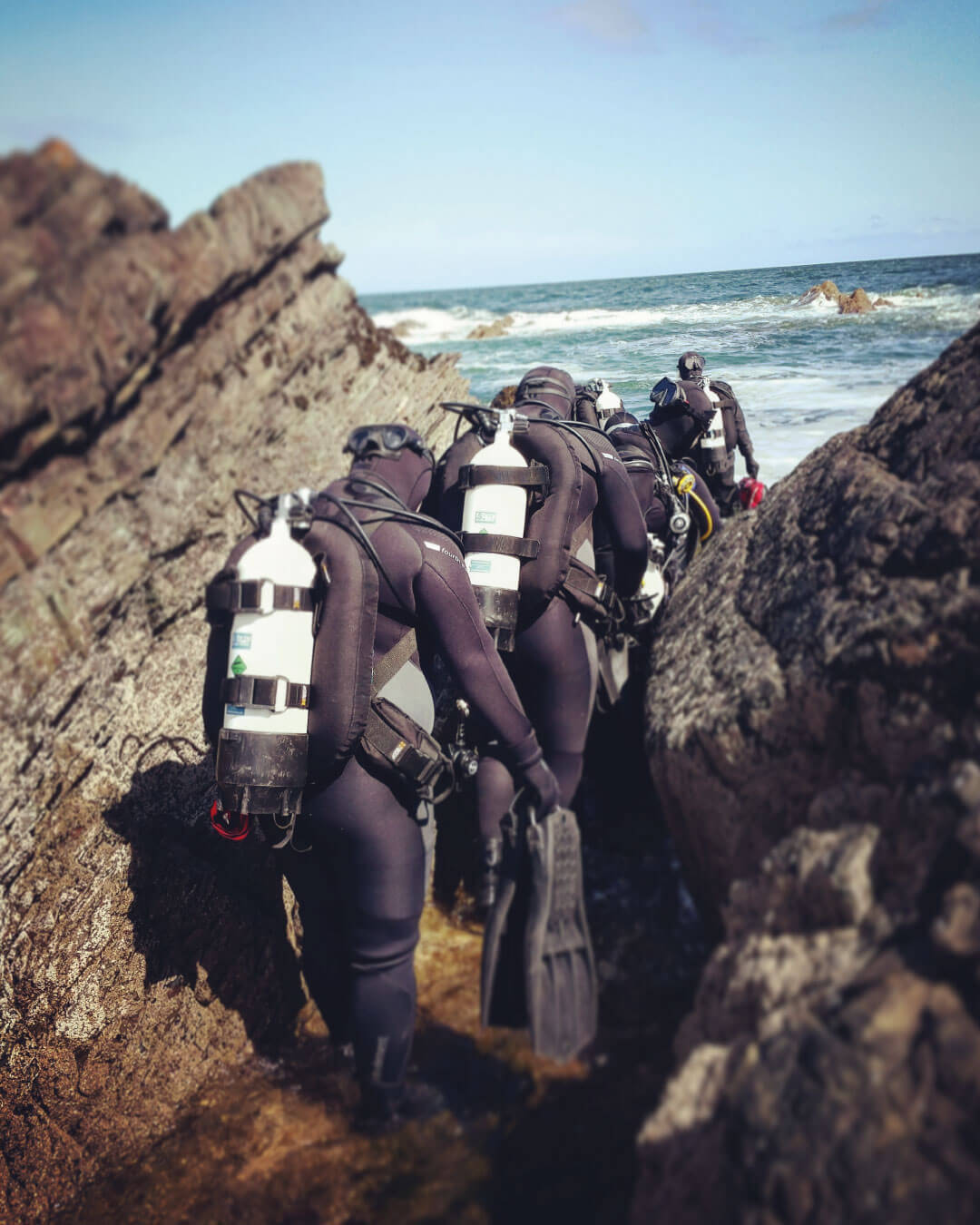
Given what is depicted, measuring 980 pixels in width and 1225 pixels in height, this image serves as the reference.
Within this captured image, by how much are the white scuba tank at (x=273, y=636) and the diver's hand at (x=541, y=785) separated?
883 millimetres

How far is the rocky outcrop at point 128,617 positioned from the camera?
211cm

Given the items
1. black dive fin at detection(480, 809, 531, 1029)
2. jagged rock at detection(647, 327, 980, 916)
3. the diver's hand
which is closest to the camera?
jagged rock at detection(647, 327, 980, 916)

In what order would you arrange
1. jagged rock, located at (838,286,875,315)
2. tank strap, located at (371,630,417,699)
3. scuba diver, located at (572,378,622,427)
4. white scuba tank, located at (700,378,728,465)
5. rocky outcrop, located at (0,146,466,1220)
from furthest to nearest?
1. white scuba tank, located at (700,378,728,465)
2. scuba diver, located at (572,378,622,427)
3. jagged rock, located at (838,286,875,315)
4. tank strap, located at (371,630,417,699)
5. rocky outcrop, located at (0,146,466,1220)

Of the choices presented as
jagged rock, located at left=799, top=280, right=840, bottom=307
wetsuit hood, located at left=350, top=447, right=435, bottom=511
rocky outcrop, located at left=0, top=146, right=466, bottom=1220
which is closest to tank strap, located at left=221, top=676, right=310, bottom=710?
rocky outcrop, located at left=0, top=146, right=466, bottom=1220

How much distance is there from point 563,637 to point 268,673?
1542 mm

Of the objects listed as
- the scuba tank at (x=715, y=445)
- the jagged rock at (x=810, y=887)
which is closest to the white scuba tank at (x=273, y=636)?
the jagged rock at (x=810, y=887)

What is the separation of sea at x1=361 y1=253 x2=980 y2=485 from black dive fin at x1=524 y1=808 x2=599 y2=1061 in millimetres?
2054

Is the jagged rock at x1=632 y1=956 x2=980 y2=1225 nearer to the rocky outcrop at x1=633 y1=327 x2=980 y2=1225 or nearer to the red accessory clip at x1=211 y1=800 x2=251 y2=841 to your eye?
the rocky outcrop at x1=633 y1=327 x2=980 y2=1225

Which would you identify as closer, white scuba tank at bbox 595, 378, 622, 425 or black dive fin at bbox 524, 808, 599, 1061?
black dive fin at bbox 524, 808, 599, 1061

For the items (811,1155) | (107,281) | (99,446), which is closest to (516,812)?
(811,1155)

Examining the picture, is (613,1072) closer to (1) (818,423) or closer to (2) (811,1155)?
(2) (811,1155)

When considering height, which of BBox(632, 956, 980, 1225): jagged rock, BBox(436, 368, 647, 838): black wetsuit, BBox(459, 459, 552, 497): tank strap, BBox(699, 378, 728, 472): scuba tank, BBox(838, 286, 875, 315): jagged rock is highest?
BBox(838, 286, 875, 315): jagged rock

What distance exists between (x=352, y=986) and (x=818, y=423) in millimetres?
3046

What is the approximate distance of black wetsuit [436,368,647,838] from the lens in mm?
3412
